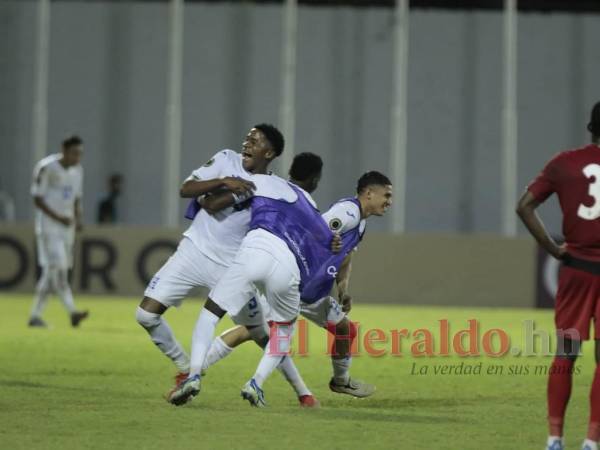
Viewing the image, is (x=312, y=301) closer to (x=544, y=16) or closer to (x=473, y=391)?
(x=473, y=391)

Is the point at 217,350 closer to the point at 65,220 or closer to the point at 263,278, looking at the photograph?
the point at 263,278

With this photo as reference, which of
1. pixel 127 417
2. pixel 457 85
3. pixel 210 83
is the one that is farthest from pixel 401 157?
pixel 127 417

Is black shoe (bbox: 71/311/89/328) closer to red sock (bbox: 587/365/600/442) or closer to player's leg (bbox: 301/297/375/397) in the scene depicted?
player's leg (bbox: 301/297/375/397)

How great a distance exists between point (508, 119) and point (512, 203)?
1.55 meters

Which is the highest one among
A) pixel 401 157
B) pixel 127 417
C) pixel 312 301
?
pixel 401 157

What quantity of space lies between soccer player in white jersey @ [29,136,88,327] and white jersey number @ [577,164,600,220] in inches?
406

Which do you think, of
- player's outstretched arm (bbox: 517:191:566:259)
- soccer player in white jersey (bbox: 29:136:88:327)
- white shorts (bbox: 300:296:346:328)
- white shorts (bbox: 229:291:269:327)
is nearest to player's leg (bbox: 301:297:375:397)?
white shorts (bbox: 300:296:346:328)

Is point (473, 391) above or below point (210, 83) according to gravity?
below

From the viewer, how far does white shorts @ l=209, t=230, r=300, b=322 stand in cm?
950

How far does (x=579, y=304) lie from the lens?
769 centimetres

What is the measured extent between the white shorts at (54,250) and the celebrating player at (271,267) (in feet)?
26.3

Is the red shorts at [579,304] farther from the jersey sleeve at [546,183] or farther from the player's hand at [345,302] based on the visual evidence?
the player's hand at [345,302]

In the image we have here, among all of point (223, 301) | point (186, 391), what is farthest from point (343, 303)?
point (186, 391)

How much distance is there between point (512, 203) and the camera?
997 inches
